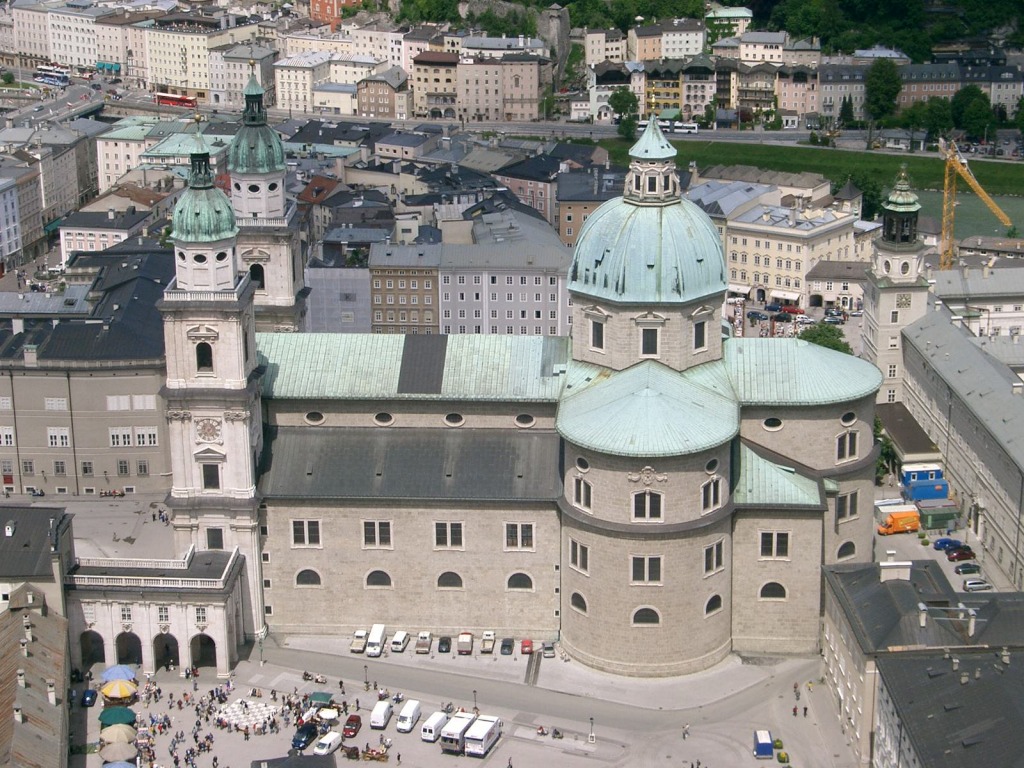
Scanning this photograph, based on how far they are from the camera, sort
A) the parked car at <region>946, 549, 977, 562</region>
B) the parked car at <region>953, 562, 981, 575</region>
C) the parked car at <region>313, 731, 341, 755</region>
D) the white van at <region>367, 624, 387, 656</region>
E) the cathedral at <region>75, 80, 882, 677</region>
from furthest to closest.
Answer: the parked car at <region>946, 549, 977, 562</region>, the parked car at <region>953, 562, 981, 575</region>, the white van at <region>367, 624, 387, 656</region>, the cathedral at <region>75, 80, 882, 677</region>, the parked car at <region>313, 731, 341, 755</region>

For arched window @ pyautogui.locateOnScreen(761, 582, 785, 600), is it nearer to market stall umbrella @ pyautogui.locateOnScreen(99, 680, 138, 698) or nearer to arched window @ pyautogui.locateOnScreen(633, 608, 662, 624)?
arched window @ pyautogui.locateOnScreen(633, 608, 662, 624)

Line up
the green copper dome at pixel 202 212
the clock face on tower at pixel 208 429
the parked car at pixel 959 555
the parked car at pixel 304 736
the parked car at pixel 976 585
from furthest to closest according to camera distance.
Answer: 1. the parked car at pixel 959 555
2. the parked car at pixel 976 585
3. the clock face on tower at pixel 208 429
4. the green copper dome at pixel 202 212
5. the parked car at pixel 304 736

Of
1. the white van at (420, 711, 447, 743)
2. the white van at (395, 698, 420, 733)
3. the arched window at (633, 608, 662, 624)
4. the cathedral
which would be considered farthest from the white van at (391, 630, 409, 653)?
the arched window at (633, 608, 662, 624)

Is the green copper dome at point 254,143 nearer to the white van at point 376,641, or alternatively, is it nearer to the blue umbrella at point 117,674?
the white van at point 376,641

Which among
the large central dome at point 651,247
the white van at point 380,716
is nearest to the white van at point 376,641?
the white van at point 380,716

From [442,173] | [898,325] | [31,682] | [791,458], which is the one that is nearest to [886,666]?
[791,458]

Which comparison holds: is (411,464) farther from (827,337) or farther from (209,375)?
(827,337)
